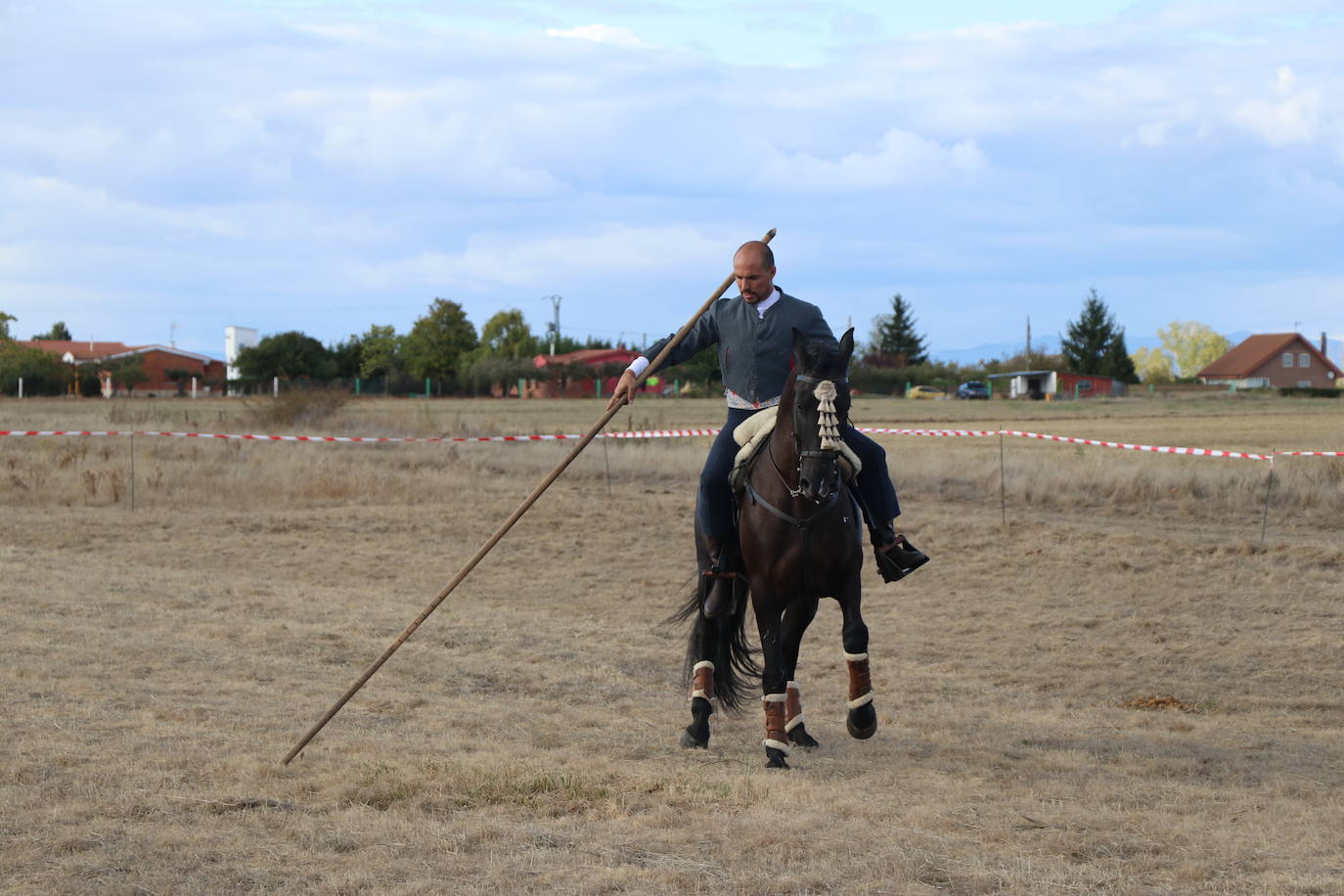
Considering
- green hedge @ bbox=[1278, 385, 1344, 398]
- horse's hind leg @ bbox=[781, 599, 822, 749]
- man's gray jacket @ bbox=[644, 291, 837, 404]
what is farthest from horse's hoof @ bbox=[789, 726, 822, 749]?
green hedge @ bbox=[1278, 385, 1344, 398]

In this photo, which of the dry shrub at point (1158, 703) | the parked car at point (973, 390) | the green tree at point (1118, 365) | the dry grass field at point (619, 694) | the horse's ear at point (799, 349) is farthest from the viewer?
the green tree at point (1118, 365)

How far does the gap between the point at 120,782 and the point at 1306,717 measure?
23.9 feet

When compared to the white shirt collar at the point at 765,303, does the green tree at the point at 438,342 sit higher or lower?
higher

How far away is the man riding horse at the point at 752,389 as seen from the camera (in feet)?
23.9

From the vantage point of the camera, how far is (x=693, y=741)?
7.50 m

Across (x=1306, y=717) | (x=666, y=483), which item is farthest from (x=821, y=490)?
(x=666, y=483)

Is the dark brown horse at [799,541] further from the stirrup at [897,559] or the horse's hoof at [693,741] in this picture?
the stirrup at [897,559]

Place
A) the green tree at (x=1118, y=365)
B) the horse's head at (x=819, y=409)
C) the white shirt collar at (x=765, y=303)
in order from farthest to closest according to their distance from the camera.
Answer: the green tree at (x=1118, y=365) < the white shirt collar at (x=765, y=303) < the horse's head at (x=819, y=409)

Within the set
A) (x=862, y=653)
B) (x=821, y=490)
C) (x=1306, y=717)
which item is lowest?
(x=1306, y=717)

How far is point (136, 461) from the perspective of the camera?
71.3 ft

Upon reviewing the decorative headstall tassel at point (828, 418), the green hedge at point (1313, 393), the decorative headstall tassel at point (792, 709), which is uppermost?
the green hedge at point (1313, 393)

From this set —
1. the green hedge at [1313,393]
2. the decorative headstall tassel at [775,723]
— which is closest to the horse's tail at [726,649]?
the decorative headstall tassel at [775,723]

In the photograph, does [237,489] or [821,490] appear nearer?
[821,490]

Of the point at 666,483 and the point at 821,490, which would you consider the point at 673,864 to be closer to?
the point at 821,490
